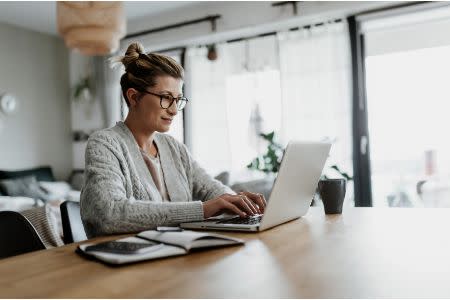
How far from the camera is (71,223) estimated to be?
1.31 m

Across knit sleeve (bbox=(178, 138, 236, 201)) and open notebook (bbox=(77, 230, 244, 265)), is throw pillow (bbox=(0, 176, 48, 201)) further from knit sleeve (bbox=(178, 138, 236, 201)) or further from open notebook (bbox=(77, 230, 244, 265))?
open notebook (bbox=(77, 230, 244, 265))

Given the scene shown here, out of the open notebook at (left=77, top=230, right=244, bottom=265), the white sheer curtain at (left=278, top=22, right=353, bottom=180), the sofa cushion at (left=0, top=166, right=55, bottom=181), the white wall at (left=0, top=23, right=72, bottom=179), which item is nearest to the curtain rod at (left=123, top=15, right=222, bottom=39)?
the white sheer curtain at (left=278, top=22, right=353, bottom=180)

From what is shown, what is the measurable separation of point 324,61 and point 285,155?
348 cm

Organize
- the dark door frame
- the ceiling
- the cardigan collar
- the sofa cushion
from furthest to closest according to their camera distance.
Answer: the sofa cushion
the ceiling
the dark door frame
the cardigan collar

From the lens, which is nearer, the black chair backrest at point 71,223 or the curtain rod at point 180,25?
the black chair backrest at point 71,223

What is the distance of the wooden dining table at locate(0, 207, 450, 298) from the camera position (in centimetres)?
62

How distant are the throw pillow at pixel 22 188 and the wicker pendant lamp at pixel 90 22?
2044mm

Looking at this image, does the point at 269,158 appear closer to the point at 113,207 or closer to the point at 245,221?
the point at 245,221

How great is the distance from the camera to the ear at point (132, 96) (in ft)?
5.19

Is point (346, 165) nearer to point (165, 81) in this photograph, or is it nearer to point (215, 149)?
point (215, 149)

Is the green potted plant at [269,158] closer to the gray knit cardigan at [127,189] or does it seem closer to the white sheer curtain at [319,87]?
the white sheer curtain at [319,87]

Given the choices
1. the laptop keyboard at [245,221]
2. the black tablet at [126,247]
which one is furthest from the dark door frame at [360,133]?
the black tablet at [126,247]

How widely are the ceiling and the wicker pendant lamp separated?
1.57 m

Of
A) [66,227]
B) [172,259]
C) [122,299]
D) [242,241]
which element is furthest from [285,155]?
[66,227]
